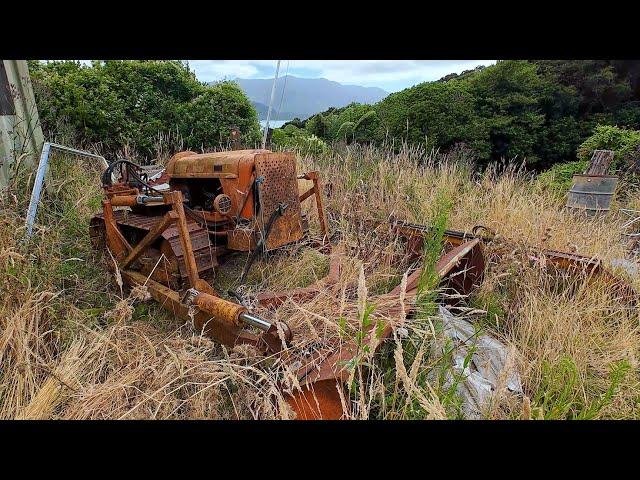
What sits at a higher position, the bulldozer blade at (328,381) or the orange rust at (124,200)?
the orange rust at (124,200)

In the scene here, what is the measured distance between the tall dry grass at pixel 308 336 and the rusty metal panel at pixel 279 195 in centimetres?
36

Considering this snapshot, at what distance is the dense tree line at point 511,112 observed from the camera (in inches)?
330

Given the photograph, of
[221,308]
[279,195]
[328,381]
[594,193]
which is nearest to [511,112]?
[594,193]

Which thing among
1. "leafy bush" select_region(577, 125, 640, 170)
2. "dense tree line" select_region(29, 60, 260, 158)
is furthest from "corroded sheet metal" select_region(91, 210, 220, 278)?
"leafy bush" select_region(577, 125, 640, 170)

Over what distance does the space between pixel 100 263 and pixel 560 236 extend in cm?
440

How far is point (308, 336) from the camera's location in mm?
2234

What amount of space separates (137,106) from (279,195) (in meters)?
5.21

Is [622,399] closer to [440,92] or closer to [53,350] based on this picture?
[53,350]

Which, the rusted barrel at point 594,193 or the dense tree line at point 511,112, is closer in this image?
the rusted barrel at point 594,193

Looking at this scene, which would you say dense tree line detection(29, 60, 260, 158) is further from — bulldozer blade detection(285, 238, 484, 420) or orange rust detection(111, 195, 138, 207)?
bulldozer blade detection(285, 238, 484, 420)

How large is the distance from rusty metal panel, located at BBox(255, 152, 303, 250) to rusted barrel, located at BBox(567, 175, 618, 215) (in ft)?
12.4

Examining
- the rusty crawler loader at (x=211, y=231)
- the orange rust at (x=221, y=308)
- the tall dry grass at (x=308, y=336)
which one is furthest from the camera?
the rusty crawler loader at (x=211, y=231)

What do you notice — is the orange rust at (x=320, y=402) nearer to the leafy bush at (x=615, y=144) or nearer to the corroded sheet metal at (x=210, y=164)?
the corroded sheet metal at (x=210, y=164)

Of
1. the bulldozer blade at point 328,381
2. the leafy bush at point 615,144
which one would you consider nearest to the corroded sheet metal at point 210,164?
the bulldozer blade at point 328,381
